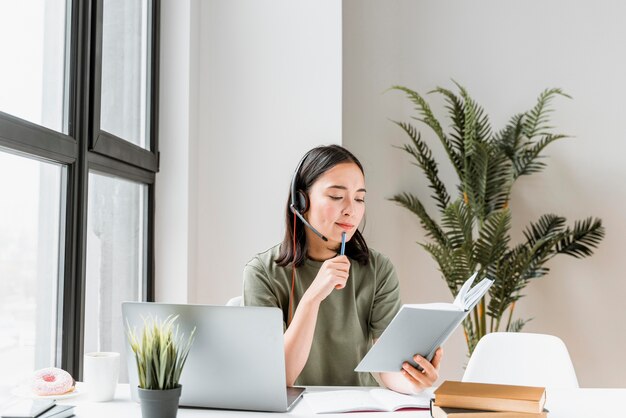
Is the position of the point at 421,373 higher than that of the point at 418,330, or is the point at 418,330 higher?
the point at 418,330

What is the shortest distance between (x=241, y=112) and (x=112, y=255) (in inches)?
33.7

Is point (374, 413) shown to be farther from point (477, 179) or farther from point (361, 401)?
point (477, 179)

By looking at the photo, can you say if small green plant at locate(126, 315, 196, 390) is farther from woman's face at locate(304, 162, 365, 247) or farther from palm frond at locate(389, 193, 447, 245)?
palm frond at locate(389, 193, 447, 245)

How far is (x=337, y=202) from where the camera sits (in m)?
1.61

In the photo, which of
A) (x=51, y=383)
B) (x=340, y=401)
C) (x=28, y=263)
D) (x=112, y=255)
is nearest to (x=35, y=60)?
(x=28, y=263)

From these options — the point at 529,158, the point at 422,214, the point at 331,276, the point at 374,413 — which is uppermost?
the point at 529,158

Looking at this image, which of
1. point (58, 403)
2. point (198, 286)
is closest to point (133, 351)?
point (58, 403)

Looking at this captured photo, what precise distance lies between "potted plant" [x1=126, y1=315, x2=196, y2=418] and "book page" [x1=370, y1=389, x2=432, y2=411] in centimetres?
43

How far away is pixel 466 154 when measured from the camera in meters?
2.76

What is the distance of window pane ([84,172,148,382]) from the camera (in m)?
1.94

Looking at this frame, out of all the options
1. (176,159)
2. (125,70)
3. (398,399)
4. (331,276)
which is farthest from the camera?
(176,159)

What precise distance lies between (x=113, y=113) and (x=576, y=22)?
2.43 meters

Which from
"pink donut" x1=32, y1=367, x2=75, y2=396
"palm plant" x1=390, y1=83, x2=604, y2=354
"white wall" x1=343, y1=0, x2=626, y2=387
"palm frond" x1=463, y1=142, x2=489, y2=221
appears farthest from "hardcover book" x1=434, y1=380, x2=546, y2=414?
"white wall" x1=343, y1=0, x2=626, y2=387

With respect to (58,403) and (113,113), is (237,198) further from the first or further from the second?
(58,403)
